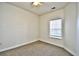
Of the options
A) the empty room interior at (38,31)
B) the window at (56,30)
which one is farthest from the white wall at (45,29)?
the window at (56,30)

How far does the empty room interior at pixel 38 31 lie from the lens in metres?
1.73

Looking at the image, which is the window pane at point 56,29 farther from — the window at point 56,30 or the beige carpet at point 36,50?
the beige carpet at point 36,50

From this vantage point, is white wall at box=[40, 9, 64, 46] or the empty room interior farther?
white wall at box=[40, 9, 64, 46]

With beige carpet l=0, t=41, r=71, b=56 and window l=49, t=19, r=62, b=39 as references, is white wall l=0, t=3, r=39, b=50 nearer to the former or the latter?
beige carpet l=0, t=41, r=71, b=56

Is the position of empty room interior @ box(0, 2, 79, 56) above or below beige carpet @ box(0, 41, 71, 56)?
above

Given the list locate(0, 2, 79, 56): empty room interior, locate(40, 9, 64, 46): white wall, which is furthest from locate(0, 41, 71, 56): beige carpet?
locate(40, 9, 64, 46): white wall

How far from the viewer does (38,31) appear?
178 cm

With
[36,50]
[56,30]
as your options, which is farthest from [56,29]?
[36,50]

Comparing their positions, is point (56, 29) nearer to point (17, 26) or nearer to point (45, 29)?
point (45, 29)

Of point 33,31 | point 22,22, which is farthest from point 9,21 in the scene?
point 33,31

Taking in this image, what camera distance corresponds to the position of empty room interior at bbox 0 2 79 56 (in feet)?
5.66

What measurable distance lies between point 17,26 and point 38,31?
558 mm

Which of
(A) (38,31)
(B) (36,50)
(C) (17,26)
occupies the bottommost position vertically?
(B) (36,50)

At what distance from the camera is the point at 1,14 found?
92.5 inches
